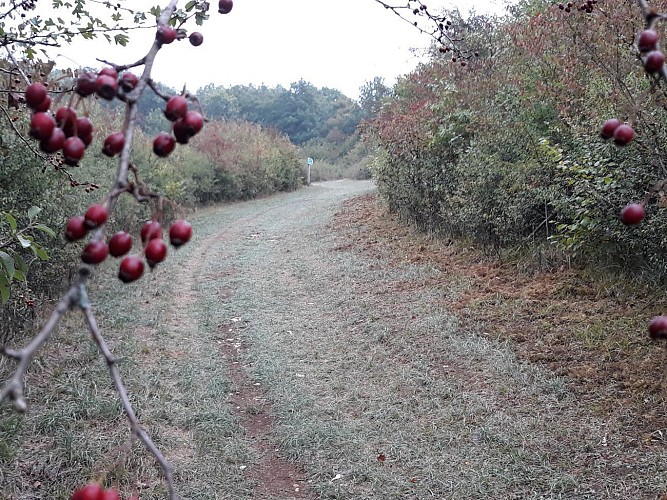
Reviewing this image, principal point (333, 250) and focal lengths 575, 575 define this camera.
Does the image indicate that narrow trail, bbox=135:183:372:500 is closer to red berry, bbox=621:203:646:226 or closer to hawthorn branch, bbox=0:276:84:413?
red berry, bbox=621:203:646:226

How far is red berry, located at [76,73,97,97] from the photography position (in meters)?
0.75

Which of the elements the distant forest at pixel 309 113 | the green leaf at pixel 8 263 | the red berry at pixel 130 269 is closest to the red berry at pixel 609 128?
the red berry at pixel 130 269

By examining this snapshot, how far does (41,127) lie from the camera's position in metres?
0.73

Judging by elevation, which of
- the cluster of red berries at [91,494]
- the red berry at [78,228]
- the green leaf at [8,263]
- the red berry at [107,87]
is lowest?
the cluster of red berries at [91,494]

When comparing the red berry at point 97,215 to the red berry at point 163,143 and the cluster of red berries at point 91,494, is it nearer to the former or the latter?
the red berry at point 163,143

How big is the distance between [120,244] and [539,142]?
6876 mm

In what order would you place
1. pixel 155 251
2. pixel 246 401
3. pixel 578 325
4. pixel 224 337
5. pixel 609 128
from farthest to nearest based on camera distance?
pixel 224 337 → pixel 578 325 → pixel 246 401 → pixel 609 128 → pixel 155 251

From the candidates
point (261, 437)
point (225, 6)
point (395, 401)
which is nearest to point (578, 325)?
point (395, 401)

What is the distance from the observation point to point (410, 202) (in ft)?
37.0

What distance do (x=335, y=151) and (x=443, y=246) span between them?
27247 mm

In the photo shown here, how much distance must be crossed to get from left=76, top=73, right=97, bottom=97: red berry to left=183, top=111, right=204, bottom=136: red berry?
12 cm

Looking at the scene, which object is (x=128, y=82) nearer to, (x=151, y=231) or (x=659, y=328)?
(x=151, y=231)

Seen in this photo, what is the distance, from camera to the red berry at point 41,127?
73 cm

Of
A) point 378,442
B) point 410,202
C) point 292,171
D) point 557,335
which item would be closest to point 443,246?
point 410,202
